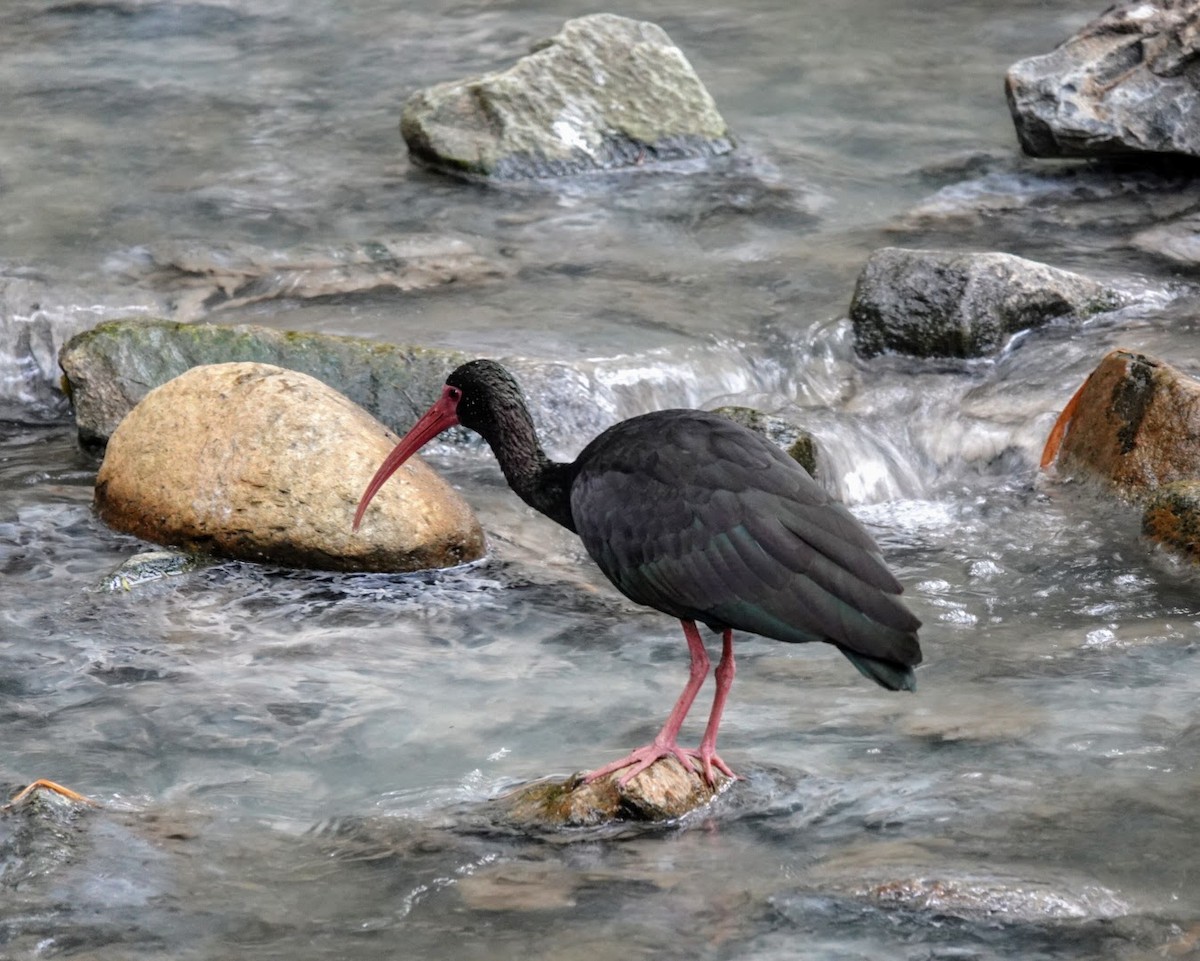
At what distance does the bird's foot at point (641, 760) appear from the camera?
15.8 ft

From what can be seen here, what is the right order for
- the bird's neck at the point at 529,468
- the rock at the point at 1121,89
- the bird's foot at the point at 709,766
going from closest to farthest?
1. the bird's foot at the point at 709,766
2. the bird's neck at the point at 529,468
3. the rock at the point at 1121,89

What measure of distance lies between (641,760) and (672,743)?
149 mm

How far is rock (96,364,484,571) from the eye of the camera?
264 inches

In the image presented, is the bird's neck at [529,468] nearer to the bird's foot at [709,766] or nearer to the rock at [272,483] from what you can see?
the bird's foot at [709,766]

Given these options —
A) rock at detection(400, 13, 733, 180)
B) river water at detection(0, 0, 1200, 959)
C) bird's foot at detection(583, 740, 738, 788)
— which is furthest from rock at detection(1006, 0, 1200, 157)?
bird's foot at detection(583, 740, 738, 788)

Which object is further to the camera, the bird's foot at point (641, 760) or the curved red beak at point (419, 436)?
the curved red beak at point (419, 436)

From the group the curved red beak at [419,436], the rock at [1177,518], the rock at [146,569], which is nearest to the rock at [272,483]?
the rock at [146,569]

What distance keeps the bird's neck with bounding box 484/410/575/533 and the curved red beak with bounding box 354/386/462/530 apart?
0.68ft

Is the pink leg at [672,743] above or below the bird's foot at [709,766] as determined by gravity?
above

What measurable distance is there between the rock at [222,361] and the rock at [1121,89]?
15.7ft

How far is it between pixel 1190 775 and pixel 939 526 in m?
2.73

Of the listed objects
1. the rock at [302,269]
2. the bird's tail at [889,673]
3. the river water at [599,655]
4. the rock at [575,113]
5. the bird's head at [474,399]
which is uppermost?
the rock at [575,113]

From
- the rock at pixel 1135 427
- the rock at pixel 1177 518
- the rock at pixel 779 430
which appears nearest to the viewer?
the rock at pixel 1177 518

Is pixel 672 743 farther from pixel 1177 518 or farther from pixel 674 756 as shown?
pixel 1177 518
